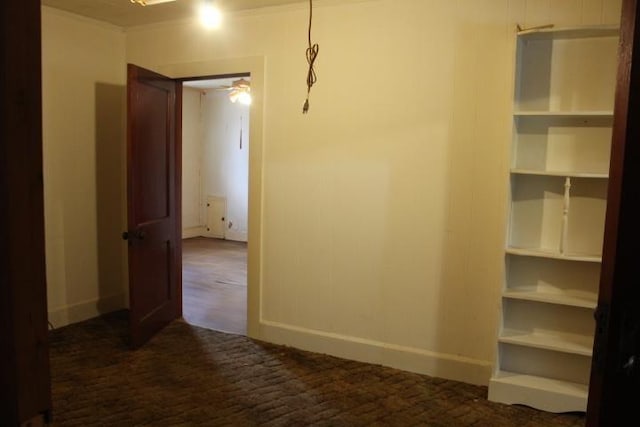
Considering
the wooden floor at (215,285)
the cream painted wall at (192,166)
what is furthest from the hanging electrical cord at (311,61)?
the cream painted wall at (192,166)

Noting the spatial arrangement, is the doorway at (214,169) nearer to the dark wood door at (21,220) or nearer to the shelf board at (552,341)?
the shelf board at (552,341)

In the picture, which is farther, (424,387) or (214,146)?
(214,146)

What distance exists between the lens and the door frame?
3.65m

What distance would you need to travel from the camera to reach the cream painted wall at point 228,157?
820 centimetres

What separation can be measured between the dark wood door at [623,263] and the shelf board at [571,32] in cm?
189

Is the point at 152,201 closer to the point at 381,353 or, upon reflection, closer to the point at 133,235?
the point at 133,235

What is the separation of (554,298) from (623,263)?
2027mm

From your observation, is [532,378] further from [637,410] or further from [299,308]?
[637,410]

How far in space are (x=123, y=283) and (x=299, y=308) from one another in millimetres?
1932

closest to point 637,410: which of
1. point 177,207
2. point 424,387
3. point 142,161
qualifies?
point 424,387

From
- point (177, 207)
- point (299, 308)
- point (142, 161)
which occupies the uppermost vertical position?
point (142, 161)

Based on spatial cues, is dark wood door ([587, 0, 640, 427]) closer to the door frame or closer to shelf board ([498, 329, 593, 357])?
shelf board ([498, 329, 593, 357])

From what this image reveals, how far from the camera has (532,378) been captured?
290 centimetres

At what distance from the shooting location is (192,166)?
27.9ft
